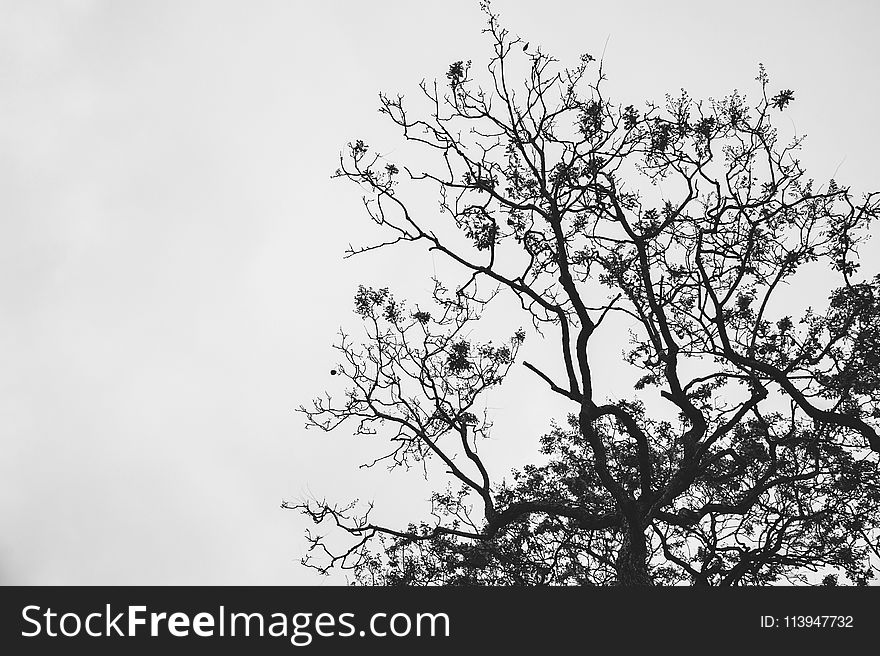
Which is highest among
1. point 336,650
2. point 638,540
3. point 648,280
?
point 648,280

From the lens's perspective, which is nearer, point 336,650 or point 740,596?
point 336,650

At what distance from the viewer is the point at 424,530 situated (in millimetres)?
8812

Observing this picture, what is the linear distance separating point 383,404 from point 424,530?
1.44 meters

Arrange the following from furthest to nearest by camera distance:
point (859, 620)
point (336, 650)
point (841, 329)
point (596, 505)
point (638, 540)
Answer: point (596, 505) → point (841, 329) → point (638, 540) → point (859, 620) → point (336, 650)

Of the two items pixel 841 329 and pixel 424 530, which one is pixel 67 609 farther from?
pixel 841 329

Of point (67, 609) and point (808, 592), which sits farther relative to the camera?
point (808, 592)

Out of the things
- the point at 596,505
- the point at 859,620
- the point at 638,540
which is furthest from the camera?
the point at 596,505

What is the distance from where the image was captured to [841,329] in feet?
25.8

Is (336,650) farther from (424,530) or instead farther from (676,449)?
(676,449)

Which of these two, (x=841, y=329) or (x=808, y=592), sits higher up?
(x=841, y=329)

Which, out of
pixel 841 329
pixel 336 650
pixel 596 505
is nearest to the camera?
pixel 336 650

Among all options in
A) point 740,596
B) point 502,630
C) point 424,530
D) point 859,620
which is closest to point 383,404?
point 424,530

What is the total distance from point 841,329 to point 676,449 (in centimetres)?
216

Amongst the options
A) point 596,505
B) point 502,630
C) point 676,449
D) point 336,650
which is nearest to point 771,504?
point 676,449
